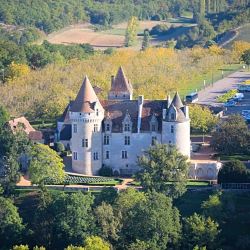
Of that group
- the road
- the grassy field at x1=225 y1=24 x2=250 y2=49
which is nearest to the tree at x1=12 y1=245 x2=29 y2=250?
the road

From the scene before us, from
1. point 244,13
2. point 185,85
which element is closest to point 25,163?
point 185,85

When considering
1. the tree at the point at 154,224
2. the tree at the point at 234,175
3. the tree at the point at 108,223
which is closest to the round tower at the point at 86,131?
the tree at the point at 108,223

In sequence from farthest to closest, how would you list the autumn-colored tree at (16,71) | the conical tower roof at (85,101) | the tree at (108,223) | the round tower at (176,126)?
the autumn-colored tree at (16,71) < the conical tower roof at (85,101) < the round tower at (176,126) < the tree at (108,223)

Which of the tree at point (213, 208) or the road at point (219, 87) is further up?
the road at point (219, 87)

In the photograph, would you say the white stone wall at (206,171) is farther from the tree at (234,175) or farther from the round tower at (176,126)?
the tree at (234,175)

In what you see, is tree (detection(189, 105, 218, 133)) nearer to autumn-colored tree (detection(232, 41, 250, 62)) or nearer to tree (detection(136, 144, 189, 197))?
tree (detection(136, 144, 189, 197))

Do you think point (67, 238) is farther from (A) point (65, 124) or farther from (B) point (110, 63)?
(B) point (110, 63)

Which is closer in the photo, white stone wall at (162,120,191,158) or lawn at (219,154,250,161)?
white stone wall at (162,120,191,158)
